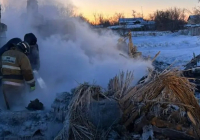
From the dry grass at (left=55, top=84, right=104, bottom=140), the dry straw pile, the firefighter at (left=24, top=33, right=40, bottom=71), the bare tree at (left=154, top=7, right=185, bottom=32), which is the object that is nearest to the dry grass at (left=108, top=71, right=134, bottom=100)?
the dry straw pile

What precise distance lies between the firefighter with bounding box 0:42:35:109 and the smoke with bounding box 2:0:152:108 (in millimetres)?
568

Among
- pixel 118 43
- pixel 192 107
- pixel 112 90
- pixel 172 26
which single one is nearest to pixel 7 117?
pixel 112 90

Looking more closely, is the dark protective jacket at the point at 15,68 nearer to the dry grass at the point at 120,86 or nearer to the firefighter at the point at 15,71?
the firefighter at the point at 15,71

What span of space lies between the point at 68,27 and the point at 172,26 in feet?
157

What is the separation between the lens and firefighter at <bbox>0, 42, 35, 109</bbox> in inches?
227

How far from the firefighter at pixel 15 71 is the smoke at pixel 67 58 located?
0.57m

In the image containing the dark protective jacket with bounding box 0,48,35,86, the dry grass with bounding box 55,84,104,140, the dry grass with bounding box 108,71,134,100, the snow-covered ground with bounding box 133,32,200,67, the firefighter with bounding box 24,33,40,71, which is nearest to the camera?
the dry grass with bounding box 55,84,104,140

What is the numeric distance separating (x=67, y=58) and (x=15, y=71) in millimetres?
4660

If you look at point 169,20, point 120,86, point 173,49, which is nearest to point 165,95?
point 120,86

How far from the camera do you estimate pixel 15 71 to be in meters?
5.84

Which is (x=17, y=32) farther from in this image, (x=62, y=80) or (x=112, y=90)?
(x=112, y=90)

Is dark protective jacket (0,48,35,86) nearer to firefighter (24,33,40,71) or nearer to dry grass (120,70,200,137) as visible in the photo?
firefighter (24,33,40,71)

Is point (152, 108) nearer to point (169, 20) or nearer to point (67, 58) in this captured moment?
point (67, 58)

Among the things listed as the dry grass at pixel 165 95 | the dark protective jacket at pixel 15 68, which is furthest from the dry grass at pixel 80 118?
the dark protective jacket at pixel 15 68
